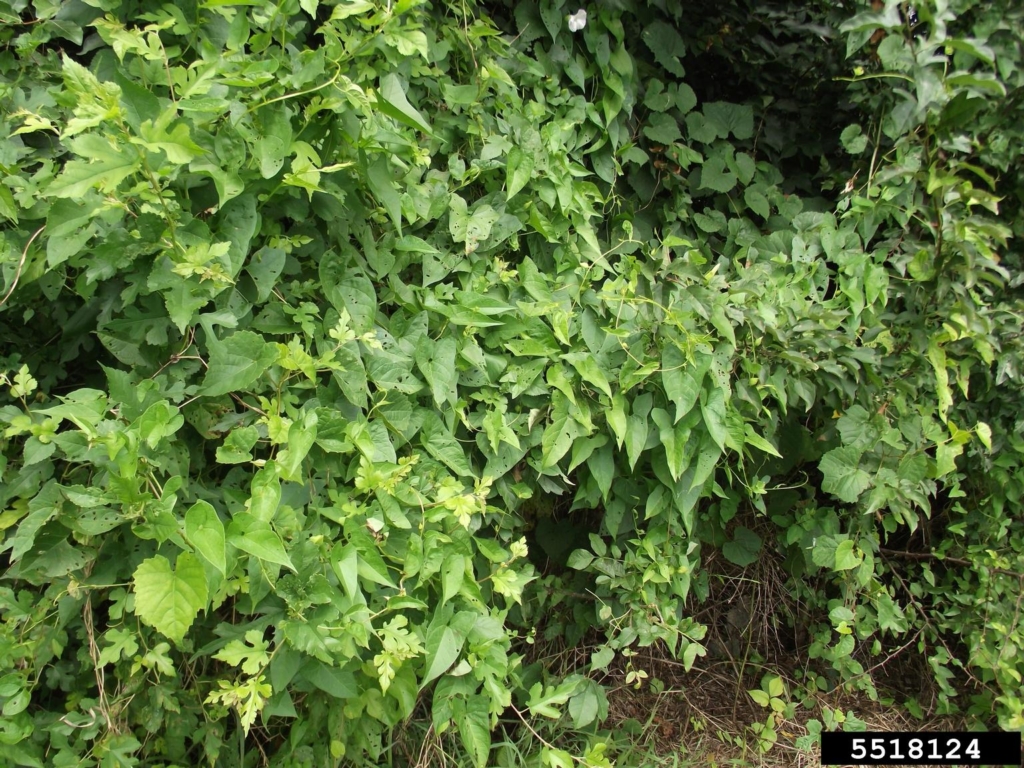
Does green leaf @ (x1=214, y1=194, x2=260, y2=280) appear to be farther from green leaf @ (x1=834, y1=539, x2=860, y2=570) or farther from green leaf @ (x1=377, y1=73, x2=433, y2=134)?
green leaf @ (x1=834, y1=539, x2=860, y2=570)

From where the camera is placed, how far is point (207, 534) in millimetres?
1038

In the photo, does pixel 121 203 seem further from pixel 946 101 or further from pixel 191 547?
pixel 946 101

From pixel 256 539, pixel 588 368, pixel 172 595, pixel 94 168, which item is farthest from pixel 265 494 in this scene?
pixel 588 368

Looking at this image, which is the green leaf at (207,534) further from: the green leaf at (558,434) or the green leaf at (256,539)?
the green leaf at (558,434)

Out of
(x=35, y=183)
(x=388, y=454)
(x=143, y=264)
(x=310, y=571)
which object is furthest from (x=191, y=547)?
(x=35, y=183)

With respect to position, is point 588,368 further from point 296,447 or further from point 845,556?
point 845,556

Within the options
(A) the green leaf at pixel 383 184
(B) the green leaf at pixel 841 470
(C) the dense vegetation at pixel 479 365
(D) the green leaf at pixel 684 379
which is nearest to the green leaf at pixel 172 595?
(C) the dense vegetation at pixel 479 365

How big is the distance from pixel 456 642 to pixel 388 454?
409 millimetres

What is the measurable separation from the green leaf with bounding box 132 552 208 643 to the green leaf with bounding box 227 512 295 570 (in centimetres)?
7

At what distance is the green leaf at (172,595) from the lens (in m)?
1.01

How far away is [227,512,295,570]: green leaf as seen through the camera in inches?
42.1

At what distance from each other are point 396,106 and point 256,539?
81cm

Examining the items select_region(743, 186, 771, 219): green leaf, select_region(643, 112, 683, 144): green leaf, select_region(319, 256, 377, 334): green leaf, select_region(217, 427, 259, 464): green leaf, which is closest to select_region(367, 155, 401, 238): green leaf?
select_region(319, 256, 377, 334): green leaf

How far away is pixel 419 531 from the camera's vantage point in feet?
4.58
